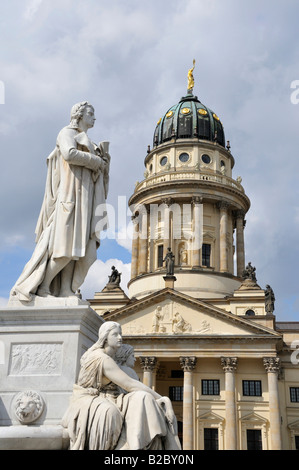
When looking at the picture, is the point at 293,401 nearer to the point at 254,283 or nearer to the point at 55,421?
the point at 254,283

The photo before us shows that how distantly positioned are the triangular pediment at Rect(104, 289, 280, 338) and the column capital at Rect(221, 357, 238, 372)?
192 cm

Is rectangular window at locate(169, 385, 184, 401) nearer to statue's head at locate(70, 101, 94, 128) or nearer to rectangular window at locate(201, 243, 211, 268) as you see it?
rectangular window at locate(201, 243, 211, 268)

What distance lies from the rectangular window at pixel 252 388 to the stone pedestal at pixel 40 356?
1558 inches

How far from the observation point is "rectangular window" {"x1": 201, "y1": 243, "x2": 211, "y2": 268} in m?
53.9

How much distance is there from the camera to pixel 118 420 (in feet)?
13.0

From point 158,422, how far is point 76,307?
5.41 ft

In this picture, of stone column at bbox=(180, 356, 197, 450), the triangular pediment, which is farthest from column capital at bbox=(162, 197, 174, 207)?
stone column at bbox=(180, 356, 197, 450)

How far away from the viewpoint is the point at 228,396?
1634 inches

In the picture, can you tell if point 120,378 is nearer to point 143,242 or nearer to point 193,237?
point 193,237

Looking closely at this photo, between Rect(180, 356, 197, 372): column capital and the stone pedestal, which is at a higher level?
Rect(180, 356, 197, 372): column capital

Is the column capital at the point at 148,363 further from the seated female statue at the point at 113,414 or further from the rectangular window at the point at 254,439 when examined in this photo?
the seated female statue at the point at 113,414

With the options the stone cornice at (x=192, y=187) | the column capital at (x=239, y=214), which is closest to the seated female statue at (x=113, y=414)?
the stone cornice at (x=192, y=187)

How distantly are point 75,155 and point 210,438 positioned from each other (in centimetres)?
4027
